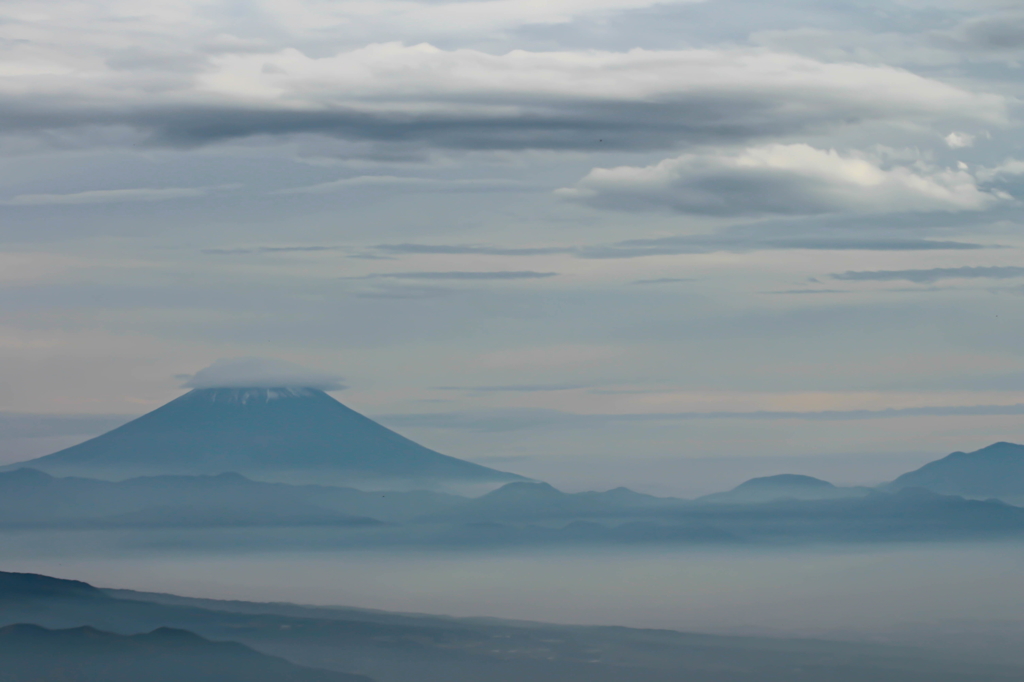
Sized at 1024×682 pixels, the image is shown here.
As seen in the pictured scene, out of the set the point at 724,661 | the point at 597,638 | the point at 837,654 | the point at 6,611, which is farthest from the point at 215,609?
the point at 837,654

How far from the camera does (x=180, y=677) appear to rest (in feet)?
490

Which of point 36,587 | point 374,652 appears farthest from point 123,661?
point 374,652

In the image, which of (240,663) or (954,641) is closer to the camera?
(240,663)

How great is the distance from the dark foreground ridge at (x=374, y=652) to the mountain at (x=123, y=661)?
0.84 ft

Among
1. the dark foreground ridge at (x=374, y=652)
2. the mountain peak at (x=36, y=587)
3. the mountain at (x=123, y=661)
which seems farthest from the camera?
the mountain peak at (x=36, y=587)

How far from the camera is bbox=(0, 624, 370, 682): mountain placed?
14775cm

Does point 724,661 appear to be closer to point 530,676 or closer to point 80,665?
point 530,676

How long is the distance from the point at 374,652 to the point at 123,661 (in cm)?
3649

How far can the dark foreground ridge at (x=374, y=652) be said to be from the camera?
154m

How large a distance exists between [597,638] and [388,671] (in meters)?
50.1

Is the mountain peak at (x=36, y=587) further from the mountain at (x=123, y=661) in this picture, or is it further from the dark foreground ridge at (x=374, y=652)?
the mountain at (x=123, y=661)

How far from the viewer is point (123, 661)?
502 ft

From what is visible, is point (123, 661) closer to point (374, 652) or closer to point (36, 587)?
point (36, 587)

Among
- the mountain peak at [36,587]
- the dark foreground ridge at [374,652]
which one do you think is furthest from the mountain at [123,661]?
the mountain peak at [36,587]
